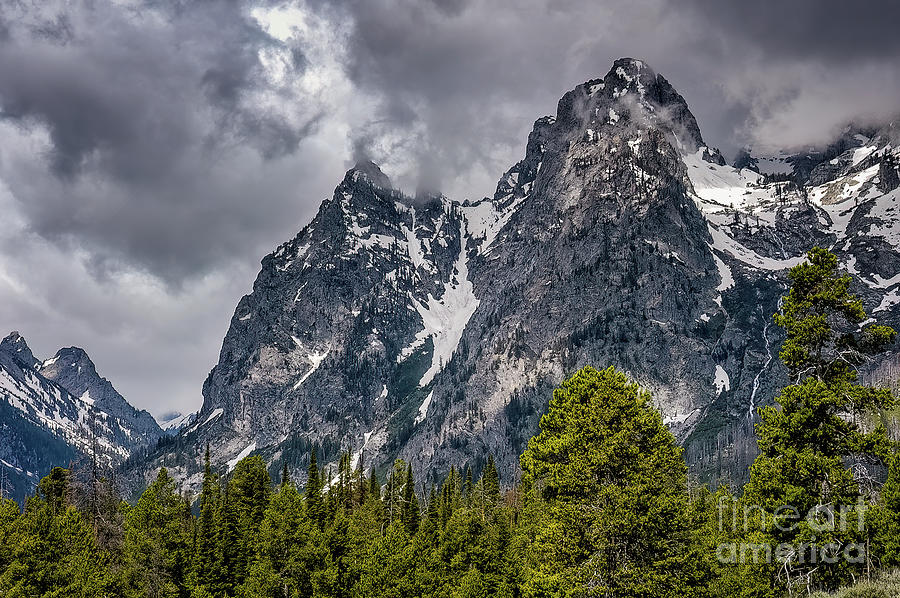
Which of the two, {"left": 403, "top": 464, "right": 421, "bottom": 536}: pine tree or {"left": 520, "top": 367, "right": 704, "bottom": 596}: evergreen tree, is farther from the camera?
{"left": 403, "top": 464, "right": 421, "bottom": 536}: pine tree

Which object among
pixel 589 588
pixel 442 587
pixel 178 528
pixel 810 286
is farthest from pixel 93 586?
pixel 810 286

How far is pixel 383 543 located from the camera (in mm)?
66812

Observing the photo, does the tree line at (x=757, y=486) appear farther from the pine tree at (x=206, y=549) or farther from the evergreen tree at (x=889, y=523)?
the pine tree at (x=206, y=549)

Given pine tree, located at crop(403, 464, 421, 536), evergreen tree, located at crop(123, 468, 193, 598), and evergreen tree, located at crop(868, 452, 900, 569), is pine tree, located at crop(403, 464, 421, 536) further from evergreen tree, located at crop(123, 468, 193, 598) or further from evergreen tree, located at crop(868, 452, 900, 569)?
evergreen tree, located at crop(868, 452, 900, 569)

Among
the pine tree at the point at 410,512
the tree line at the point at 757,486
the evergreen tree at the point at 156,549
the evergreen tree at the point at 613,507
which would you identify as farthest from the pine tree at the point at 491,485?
the evergreen tree at the point at 613,507

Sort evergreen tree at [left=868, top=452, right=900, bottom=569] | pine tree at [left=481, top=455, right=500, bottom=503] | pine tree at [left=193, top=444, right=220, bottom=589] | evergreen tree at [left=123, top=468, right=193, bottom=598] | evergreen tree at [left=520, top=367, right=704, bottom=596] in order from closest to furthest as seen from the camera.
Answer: evergreen tree at [left=520, top=367, right=704, bottom=596] < evergreen tree at [left=868, top=452, right=900, bottom=569] < evergreen tree at [left=123, top=468, right=193, bottom=598] < pine tree at [left=193, top=444, right=220, bottom=589] < pine tree at [left=481, top=455, right=500, bottom=503]

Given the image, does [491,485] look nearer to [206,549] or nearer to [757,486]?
[206,549]

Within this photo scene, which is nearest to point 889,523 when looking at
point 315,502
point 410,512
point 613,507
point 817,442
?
point 817,442

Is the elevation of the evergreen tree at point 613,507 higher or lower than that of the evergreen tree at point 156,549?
higher

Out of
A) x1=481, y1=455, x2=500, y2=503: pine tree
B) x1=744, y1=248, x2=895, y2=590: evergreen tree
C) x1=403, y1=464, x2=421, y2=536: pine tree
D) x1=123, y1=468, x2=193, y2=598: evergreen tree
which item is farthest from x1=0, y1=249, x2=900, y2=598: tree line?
x1=403, y1=464, x2=421, y2=536: pine tree

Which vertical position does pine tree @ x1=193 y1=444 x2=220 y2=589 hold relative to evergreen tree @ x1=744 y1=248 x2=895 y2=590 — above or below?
below

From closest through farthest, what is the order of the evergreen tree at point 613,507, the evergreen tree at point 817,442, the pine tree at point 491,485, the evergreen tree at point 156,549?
the evergreen tree at point 817,442 < the evergreen tree at point 613,507 < the evergreen tree at point 156,549 < the pine tree at point 491,485

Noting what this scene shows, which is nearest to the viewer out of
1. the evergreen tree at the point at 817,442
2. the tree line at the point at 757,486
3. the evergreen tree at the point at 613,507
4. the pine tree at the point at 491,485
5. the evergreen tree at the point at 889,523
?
the evergreen tree at the point at 817,442

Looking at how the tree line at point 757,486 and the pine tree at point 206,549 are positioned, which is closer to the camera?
the tree line at point 757,486
